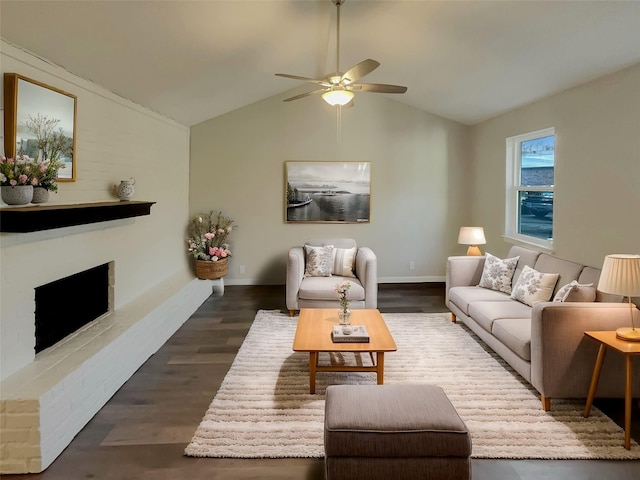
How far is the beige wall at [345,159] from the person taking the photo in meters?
6.62

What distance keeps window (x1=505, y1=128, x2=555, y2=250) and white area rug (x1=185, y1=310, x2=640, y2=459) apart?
161 centimetres

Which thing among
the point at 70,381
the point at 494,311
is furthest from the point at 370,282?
the point at 70,381

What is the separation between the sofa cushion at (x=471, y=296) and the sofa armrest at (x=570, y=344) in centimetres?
130

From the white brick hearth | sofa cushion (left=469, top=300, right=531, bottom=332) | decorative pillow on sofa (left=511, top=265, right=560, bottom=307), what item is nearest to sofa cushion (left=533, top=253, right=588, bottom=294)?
decorative pillow on sofa (left=511, top=265, right=560, bottom=307)

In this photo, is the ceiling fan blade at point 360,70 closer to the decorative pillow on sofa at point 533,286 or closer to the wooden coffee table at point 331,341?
the wooden coffee table at point 331,341

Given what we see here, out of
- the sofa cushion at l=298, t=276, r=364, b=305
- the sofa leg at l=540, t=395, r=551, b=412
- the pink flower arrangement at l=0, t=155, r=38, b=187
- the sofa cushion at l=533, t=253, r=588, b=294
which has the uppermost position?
the pink flower arrangement at l=0, t=155, r=38, b=187

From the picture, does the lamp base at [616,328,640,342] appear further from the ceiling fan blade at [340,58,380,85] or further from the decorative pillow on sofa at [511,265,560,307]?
the ceiling fan blade at [340,58,380,85]

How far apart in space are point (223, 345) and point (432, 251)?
151 inches

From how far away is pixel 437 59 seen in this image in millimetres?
4551

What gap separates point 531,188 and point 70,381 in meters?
4.79

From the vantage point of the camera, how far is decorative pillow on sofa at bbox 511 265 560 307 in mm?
3795

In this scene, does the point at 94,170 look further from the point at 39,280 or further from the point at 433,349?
the point at 433,349

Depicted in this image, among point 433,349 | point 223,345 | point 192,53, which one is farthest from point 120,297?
point 433,349

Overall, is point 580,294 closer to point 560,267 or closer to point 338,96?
point 560,267
